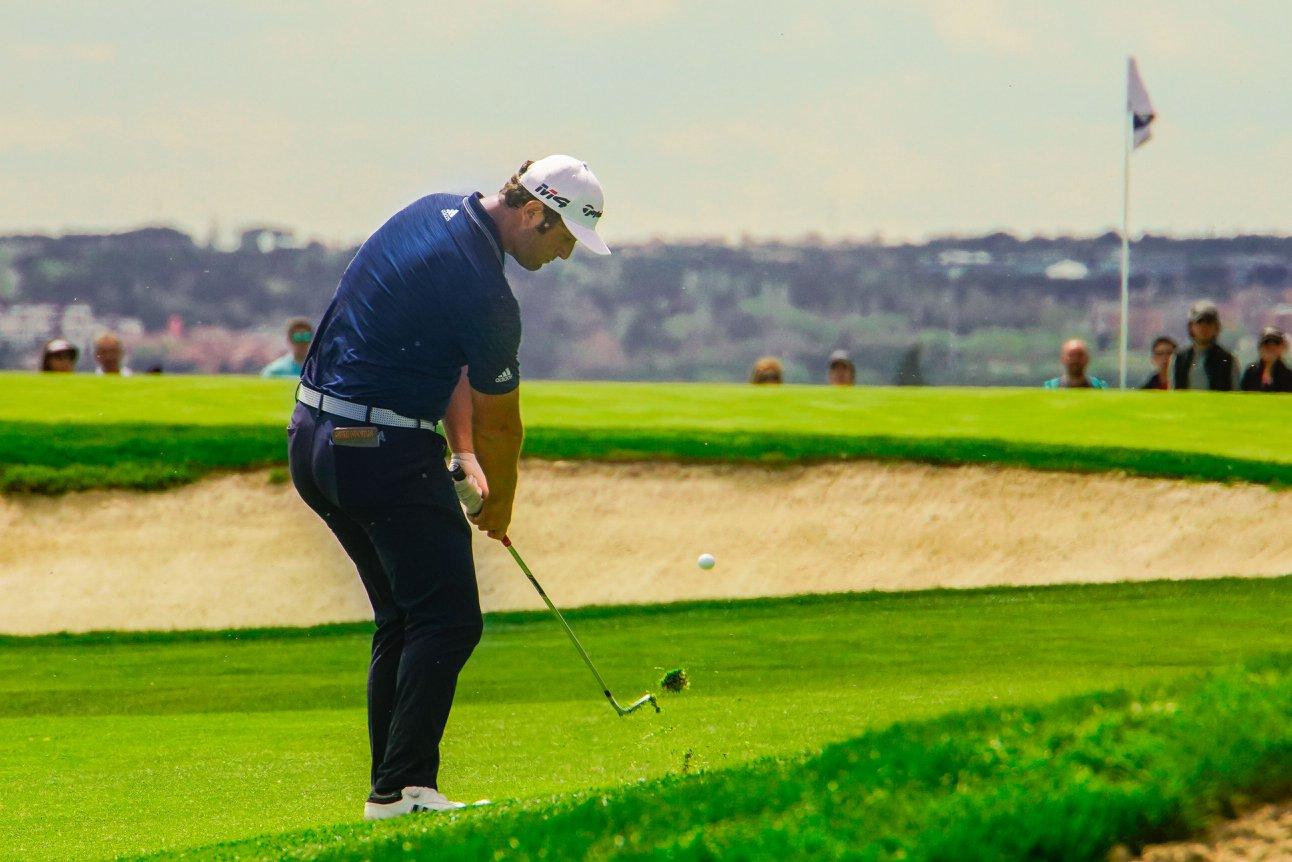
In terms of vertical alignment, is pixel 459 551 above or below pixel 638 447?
above

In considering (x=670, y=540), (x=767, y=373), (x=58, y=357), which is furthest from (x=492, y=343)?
(x=58, y=357)

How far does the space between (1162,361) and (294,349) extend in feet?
30.9

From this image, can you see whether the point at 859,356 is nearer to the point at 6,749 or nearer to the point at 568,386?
the point at 568,386

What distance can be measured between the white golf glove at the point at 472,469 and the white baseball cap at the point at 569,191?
0.88 m

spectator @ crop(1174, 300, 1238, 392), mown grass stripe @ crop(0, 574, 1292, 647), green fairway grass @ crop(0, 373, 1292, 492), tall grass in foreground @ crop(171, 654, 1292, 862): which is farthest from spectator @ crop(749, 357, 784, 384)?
tall grass in foreground @ crop(171, 654, 1292, 862)

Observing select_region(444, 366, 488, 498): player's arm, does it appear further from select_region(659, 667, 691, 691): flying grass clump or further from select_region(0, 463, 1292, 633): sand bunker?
select_region(0, 463, 1292, 633): sand bunker

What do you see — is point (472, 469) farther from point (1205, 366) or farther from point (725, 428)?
point (1205, 366)

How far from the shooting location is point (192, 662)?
10352 mm

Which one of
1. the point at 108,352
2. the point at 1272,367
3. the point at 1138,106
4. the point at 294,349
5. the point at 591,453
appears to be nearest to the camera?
the point at 591,453

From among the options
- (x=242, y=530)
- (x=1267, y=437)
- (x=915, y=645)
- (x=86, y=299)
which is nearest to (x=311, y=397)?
(x=915, y=645)

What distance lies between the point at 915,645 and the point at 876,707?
2.23 metres

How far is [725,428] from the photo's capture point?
56.3ft

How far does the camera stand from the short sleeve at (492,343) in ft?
17.8

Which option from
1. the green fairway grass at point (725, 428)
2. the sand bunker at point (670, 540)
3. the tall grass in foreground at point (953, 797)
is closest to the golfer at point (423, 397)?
the tall grass in foreground at point (953, 797)
